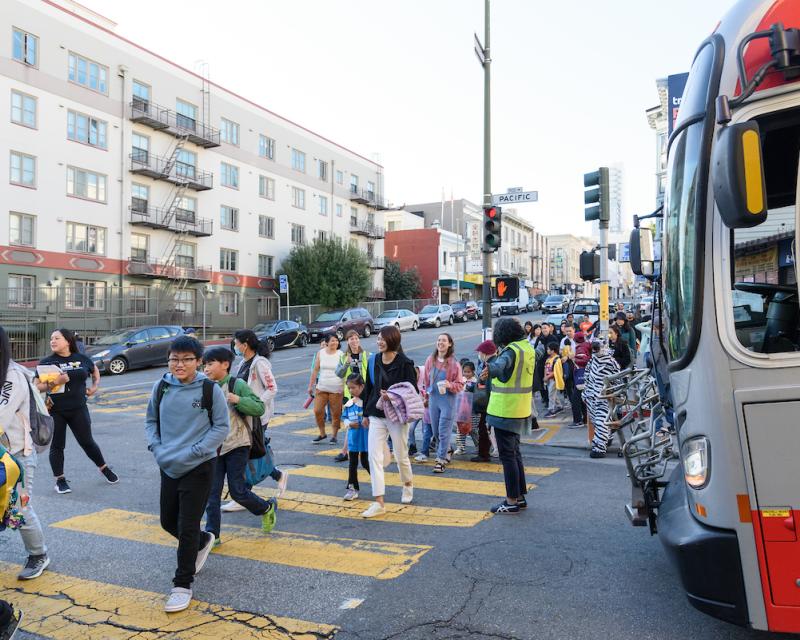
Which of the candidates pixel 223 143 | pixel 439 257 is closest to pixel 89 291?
pixel 223 143

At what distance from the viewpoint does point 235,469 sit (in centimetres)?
541

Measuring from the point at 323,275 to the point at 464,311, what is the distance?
10725mm

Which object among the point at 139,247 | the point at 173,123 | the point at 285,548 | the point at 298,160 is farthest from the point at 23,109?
the point at 285,548

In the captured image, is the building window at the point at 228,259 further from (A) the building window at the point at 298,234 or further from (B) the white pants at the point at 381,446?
(B) the white pants at the point at 381,446

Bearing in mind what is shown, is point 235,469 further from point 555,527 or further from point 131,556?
point 555,527

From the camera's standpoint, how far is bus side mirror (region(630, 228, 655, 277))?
200 inches

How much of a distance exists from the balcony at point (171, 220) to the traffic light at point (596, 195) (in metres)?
26.7

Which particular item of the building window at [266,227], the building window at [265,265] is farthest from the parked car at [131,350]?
the building window at [266,227]

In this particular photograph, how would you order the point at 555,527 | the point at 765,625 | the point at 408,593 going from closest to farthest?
the point at 765,625
the point at 408,593
the point at 555,527

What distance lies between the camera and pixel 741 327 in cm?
318

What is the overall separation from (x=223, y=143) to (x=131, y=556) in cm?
3681

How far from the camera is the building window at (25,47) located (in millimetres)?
27234

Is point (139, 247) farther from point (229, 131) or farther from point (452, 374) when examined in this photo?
point (452, 374)

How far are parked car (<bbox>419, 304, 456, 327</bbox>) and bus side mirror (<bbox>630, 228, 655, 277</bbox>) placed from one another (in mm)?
34873
